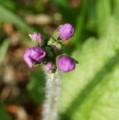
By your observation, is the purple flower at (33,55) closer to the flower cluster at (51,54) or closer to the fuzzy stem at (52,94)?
the flower cluster at (51,54)

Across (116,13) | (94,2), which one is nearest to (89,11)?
(94,2)

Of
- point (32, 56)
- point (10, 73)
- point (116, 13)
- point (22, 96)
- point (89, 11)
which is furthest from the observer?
point (10, 73)

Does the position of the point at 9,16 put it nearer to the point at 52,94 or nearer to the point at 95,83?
the point at 95,83

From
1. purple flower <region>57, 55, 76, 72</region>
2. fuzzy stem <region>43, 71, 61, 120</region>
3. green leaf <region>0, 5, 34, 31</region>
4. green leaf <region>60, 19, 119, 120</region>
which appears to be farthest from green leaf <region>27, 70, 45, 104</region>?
purple flower <region>57, 55, 76, 72</region>

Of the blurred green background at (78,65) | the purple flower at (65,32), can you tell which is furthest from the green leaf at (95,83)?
the purple flower at (65,32)

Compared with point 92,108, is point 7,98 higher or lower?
higher

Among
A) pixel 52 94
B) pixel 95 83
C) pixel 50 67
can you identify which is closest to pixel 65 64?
pixel 50 67

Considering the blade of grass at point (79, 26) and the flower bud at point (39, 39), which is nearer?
the flower bud at point (39, 39)

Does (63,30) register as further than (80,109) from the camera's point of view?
No

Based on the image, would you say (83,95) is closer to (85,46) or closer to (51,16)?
(85,46)
